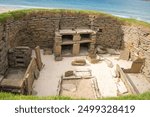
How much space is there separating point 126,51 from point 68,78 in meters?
4.48

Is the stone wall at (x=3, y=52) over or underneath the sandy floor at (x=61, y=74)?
over

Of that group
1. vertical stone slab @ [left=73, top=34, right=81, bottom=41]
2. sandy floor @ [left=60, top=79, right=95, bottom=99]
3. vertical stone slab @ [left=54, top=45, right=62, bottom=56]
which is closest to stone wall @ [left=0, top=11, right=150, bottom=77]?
vertical stone slab @ [left=73, top=34, right=81, bottom=41]

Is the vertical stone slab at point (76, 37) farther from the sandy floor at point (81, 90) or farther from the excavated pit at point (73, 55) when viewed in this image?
the sandy floor at point (81, 90)

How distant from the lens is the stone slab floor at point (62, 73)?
11344 mm

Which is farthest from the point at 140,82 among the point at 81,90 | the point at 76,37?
the point at 76,37

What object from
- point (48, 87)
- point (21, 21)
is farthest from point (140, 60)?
point (21, 21)

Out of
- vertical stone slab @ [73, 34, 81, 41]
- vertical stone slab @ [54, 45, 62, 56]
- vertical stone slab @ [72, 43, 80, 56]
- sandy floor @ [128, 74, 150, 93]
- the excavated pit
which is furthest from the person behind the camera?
vertical stone slab @ [72, 43, 80, 56]

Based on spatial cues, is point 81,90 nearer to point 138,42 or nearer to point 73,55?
point 73,55

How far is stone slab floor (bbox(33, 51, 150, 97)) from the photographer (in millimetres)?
11344

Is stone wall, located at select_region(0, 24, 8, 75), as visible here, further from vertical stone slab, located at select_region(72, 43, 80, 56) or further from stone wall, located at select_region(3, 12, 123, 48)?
vertical stone slab, located at select_region(72, 43, 80, 56)

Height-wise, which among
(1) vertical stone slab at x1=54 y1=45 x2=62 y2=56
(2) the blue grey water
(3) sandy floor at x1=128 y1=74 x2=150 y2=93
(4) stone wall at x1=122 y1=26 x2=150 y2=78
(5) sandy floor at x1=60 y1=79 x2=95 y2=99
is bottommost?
(5) sandy floor at x1=60 y1=79 x2=95 y2=99

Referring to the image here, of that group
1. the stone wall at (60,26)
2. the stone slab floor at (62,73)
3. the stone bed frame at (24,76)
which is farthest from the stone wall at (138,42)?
the stone bed frame at (24,76)

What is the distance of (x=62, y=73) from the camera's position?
12922 millimetres

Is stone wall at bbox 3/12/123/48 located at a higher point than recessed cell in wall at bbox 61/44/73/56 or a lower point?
higher
